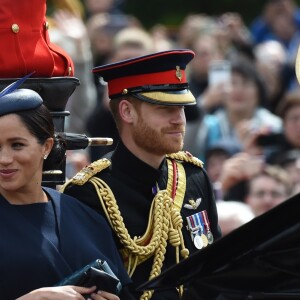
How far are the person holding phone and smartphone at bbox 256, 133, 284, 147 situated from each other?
17.6 ft

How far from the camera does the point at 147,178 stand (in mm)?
6508

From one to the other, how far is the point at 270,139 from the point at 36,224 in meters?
5.75

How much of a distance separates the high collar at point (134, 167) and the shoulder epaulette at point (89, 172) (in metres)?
0.05

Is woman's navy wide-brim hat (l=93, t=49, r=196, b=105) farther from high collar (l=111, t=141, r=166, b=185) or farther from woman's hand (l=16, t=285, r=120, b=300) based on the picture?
woman's hand (l=16, t=285, r=120, b=300)

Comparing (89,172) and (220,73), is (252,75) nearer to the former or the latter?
(220,73)

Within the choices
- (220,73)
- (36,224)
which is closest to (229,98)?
(220,73)

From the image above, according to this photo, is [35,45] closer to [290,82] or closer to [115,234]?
[115,234]

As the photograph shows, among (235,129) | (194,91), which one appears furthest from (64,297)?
(194,91)

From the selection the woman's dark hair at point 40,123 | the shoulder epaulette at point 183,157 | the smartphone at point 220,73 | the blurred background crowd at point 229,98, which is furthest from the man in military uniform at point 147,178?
the smartphone at point 220,73

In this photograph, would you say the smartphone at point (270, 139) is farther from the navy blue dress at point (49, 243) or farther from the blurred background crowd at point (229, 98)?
the navy blue dress at point (49, 243)

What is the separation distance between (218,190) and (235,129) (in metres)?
1.54

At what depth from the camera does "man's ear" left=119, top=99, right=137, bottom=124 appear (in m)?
6.47

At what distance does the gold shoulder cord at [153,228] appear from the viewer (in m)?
6.31

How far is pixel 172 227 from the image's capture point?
21.3 ft
